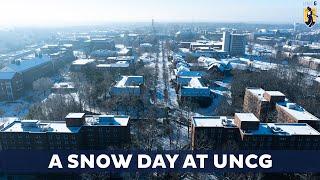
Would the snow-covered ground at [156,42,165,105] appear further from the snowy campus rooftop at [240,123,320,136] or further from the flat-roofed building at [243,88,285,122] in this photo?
the snowy campus rooftop at [240,123,320,136]

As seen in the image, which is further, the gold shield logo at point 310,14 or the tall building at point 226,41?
the tall building at point 226,41

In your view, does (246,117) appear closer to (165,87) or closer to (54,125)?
(54,125)

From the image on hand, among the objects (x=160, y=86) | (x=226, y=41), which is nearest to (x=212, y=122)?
(x=160, y=86)

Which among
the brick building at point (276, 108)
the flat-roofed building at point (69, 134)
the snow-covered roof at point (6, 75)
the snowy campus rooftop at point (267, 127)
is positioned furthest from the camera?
the snow-covered roof at point (6, 75)

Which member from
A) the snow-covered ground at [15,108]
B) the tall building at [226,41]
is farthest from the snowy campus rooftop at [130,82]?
the tall building at [226,41]

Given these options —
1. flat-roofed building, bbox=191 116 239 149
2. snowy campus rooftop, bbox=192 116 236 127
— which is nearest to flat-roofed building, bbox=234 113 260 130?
flat-roofed building, bbox=191 116 239 149

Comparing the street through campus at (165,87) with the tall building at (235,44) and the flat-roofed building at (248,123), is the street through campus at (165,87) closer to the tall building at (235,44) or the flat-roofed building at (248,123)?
the flat-roofed building at (248,123)

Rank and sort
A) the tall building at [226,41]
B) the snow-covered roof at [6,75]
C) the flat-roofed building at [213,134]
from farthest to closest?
the tall building at [226,41] → the snow-covered roof at [6,75] → the flat-roofed building at [213,134]

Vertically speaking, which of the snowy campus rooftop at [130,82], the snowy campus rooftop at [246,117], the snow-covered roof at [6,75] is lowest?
the snowy campus rooftop at [130,82]

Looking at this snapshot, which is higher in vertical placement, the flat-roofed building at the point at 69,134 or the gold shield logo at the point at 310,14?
the gold shield logo at the point at 310,14
